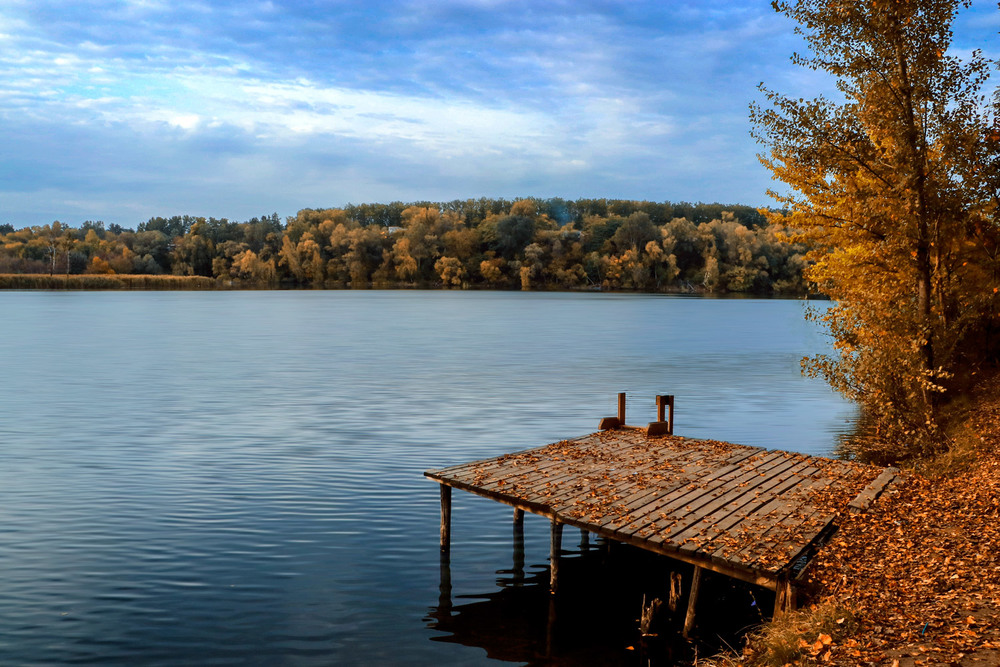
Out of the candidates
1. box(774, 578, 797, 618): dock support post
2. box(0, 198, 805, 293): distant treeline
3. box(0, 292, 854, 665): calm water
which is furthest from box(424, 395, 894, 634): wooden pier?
box(0, 198, 805, 293): distant treeline

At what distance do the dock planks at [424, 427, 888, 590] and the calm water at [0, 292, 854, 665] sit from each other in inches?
61.3

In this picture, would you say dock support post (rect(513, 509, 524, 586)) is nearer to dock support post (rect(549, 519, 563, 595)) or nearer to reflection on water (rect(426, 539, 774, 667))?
reflection on water (rect(426, 539, 774, 667))

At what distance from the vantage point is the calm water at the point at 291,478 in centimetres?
1158

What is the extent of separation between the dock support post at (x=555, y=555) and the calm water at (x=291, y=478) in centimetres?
41

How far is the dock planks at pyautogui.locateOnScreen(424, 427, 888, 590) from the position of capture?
10.8 meters

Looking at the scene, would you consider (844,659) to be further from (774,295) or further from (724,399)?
(774,295)

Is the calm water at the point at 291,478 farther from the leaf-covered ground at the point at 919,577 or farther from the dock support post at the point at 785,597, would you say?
the leaf-covered ground at the point at 919,577

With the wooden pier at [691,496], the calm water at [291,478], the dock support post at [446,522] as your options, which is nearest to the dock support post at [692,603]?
the wooden pier at [691,496]

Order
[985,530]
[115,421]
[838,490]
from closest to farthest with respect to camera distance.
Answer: [985,530]
[838,490]
[115,421]

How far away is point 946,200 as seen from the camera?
17.8m

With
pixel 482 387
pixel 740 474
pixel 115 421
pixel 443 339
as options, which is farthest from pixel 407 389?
pixel 443 339

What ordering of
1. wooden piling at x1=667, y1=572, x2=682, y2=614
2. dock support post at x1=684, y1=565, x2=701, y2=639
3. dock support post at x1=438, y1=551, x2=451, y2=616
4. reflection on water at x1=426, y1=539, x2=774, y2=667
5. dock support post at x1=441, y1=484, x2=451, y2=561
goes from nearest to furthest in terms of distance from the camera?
reflection on water at x1=426, y1=539, x2=774, y2=667 < dock support post at x1=684, y1=565, x2=701, y2=639 < wooden piling at x1=667, y1=572, x2=682, y2=614 < dock support post at x1=438, y1=551, x2=451, y2=616 < dock support post at x1=441, y1=484, x2=451, y2=561

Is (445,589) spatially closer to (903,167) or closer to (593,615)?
(593,615)

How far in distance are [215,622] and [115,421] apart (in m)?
19.9
